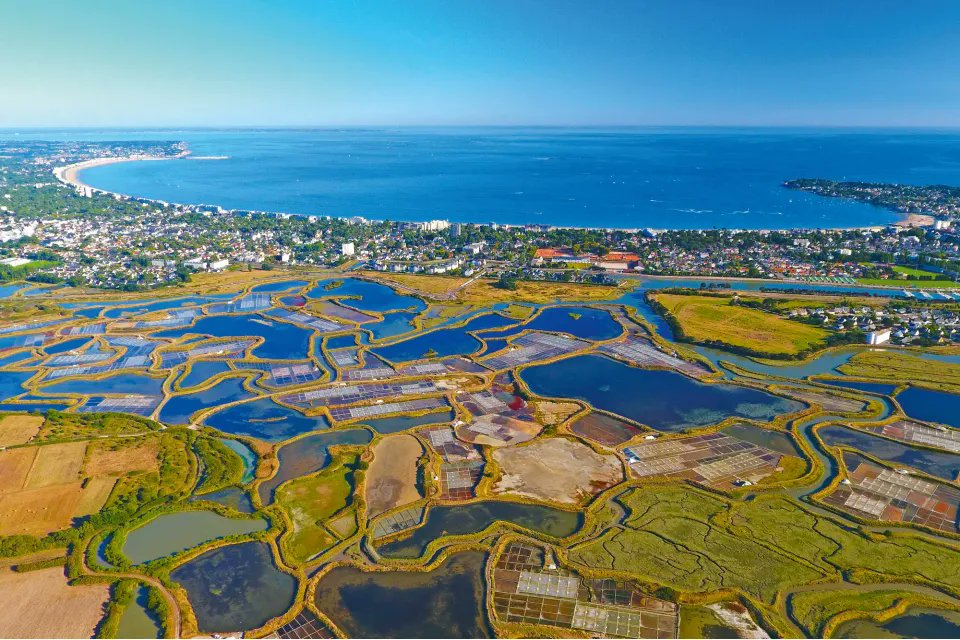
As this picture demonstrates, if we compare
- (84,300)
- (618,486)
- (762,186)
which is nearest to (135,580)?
(618,486)

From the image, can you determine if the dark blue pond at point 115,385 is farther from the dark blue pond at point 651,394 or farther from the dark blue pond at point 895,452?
the dark blue pond at point 895,452

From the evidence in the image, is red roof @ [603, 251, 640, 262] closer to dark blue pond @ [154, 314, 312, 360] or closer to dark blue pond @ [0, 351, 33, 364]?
dark blue pond @ [154, 314, 312, 360]

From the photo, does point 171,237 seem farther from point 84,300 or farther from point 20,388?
point 20,388

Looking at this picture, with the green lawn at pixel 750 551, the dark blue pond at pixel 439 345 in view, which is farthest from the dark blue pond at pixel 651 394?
the green lawn at pixel 750 551

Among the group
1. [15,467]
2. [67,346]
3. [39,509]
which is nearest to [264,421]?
[39,509]

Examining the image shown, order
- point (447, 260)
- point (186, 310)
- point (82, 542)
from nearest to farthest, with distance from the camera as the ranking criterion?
point (82, 542)
point (186, 310)
point (447, 260)
